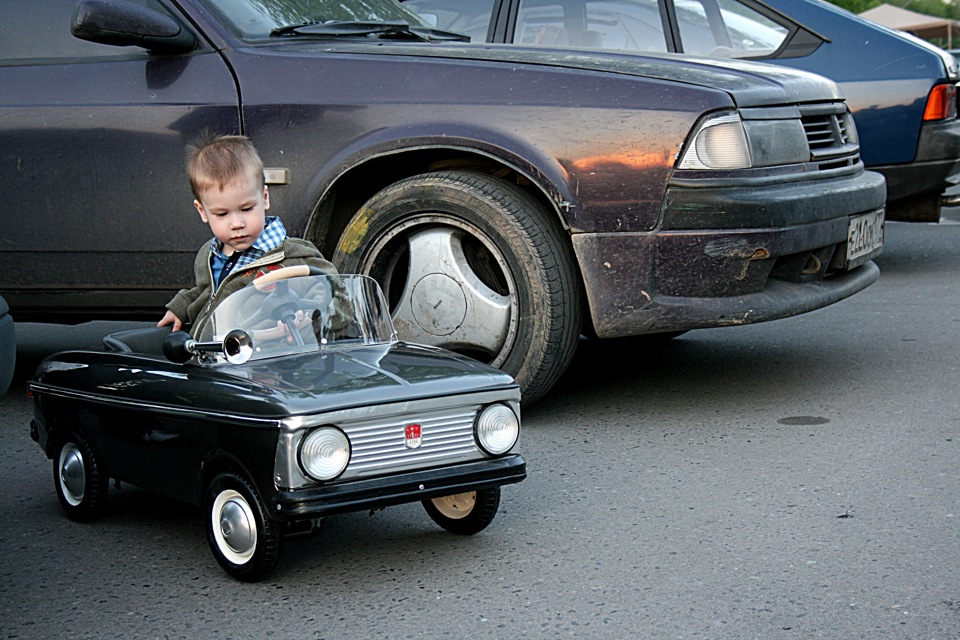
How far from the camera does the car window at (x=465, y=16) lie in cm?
695

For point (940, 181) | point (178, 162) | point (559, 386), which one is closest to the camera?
point (178, 162)

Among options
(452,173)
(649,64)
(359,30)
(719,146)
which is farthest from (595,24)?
(719,146)

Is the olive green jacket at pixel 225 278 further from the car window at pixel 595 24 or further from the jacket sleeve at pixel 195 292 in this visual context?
the car window at pixel 595 24

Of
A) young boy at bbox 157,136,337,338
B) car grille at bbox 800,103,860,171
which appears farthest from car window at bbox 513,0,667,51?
young boy at bbox 157,136,337,338

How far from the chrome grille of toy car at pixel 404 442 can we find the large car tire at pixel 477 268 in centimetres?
128

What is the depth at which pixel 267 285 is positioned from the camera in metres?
3.31

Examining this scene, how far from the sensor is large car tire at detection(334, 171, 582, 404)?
14.1 feet

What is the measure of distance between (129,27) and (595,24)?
124 inches

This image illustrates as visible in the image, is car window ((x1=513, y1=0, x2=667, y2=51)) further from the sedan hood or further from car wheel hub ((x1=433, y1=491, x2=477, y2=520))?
car wheel hub ((x1=433, y1=491, x2=477, y2=520))

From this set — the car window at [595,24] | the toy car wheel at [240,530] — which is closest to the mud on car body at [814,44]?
the car window at [595,24]

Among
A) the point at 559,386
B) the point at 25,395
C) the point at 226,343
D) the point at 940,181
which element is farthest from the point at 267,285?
the point at 940,181

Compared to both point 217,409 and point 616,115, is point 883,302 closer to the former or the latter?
point 616,115

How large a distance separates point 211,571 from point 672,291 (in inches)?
72.7

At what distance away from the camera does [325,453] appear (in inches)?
113
